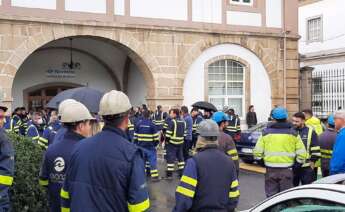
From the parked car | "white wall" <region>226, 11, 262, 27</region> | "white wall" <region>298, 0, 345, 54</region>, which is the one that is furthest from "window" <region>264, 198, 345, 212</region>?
"white wall" <region>298, 0, 345, 54</region>

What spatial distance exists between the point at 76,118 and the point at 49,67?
16107mm

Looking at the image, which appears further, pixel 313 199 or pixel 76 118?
→ pixel 76 118

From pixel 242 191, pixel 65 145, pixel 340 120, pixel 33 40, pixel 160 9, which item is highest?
pixel 160 9

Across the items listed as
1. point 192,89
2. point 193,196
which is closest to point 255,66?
point 192,89

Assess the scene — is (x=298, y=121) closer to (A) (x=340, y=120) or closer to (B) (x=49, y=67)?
(A) (x=340, y=120)

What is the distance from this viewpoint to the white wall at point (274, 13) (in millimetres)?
19734

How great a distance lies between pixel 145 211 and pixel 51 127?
17.7ft

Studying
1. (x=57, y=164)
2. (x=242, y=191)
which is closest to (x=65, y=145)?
(x=57, y=164)

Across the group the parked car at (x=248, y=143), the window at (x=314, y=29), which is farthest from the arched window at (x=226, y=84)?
the window at (x=314, y=29)

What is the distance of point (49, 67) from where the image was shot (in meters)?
20.0

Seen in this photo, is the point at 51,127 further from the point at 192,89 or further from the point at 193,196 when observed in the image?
the point at 192,89

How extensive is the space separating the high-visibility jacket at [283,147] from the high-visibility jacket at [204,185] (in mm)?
2757

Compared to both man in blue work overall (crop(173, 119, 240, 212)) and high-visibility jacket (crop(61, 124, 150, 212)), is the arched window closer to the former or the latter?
man in blue work overall (crop(173, 119, 240, 212))

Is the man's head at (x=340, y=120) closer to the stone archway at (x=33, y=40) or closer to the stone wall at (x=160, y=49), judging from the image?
the stone archway at (x=33, y=40)
